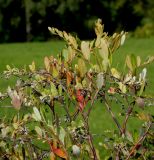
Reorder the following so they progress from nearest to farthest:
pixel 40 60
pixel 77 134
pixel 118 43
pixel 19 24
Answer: pixel 77 134, pixel 118 43, pixel 40 60, pixel 19 24


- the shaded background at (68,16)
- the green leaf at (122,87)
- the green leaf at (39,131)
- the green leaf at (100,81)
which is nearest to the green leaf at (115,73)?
the green leaf at (122,87)

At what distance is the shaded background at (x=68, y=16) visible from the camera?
4428cm

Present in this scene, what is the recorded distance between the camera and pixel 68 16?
45.5 metres

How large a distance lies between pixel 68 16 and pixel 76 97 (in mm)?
42761

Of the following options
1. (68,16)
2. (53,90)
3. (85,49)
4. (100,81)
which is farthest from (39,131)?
(68,16)

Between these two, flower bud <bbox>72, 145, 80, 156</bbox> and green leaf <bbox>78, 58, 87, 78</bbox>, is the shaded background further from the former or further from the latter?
flower bud <bbox>72, 145, 80, 156</bbox>

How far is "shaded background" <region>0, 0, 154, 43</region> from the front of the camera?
1743 inches

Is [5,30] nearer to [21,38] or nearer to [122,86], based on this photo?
[21,38]

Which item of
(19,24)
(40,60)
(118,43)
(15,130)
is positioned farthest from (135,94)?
(19,24)

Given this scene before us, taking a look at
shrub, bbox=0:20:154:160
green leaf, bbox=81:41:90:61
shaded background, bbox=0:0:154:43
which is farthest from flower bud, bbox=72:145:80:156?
shaded background, bbox=0:0:154:43

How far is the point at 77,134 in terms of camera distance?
2.85m

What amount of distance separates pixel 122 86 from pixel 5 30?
43173 mm

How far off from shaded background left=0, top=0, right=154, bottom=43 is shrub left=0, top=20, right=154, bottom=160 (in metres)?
41.0

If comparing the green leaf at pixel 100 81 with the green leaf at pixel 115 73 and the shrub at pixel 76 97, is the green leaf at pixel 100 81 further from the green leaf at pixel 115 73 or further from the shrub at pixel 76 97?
the green leaf at pixel 115 73
